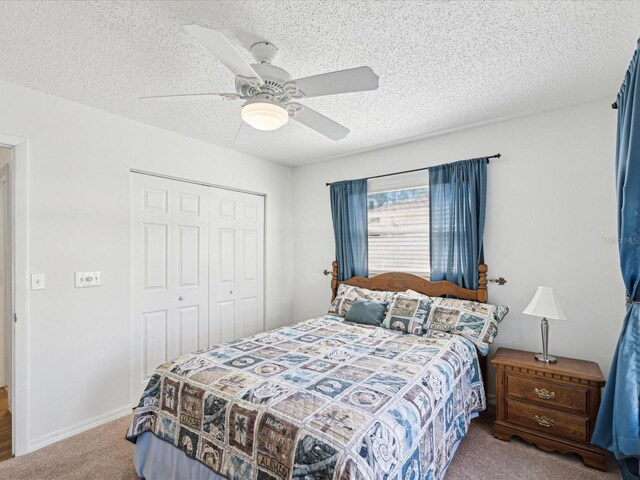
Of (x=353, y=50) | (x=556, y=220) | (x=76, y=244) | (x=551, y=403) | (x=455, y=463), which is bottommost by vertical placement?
(x=455, y=463)

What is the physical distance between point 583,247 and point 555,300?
21.1 inches

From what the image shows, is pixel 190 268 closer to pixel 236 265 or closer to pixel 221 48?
pixel 236 265

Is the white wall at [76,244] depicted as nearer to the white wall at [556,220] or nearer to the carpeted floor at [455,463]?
the carpeted floor at [455,463]

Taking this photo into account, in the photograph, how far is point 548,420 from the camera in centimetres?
219

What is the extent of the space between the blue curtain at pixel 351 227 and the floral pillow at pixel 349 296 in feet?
0.89

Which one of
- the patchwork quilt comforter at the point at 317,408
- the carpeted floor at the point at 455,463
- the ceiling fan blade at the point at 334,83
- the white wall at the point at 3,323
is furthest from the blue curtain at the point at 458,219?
the white wall at the point at 3,323

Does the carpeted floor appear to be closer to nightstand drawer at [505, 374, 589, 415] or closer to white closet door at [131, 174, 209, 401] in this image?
nightstand drawer at [505, 374, 589, 415]

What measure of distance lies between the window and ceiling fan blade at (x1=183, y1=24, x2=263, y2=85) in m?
2.26

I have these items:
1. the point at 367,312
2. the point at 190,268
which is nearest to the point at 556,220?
the point at 367,312

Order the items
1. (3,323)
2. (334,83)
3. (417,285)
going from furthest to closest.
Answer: (417,285) → (3,323) → (334,83)

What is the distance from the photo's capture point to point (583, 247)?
251 cm

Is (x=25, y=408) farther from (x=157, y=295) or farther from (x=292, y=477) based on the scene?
(x=292, y=477)

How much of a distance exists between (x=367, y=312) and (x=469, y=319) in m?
0.88

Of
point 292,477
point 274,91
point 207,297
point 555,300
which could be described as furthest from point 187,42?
point 555,300
